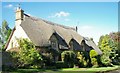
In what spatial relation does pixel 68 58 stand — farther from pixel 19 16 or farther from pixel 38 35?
pixel 19 16

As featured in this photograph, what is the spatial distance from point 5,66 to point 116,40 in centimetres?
3832

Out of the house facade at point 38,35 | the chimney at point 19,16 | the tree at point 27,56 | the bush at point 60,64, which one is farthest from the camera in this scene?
the chimney at point 19,16

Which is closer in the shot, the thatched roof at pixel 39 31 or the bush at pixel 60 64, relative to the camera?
the bush at pixel 60 64

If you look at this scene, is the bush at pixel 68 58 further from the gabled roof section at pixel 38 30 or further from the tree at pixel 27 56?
the tree at pixel 27 56

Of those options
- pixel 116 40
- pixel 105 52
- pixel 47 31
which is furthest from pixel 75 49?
pixel 116 40

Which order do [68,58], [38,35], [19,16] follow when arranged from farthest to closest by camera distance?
[19,16]
[38,35]
[68,58]

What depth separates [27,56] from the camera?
32594mm

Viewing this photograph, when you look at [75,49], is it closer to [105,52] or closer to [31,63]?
[105,52]

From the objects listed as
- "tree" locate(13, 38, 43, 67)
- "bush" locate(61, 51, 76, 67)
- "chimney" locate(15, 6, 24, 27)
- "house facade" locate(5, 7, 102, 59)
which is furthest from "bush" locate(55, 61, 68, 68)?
"chimney" locate(15, 6, 24, 27)

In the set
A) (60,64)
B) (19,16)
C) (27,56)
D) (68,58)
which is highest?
(19,16)

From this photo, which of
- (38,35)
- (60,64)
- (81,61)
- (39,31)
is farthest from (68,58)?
(39,31)

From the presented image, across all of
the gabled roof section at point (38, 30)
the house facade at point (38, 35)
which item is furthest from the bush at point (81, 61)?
the gabled roof section at point (38, 30)

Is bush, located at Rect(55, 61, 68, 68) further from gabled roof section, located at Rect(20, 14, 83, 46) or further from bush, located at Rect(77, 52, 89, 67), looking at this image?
gabled roof section, located at Rect(20, 14, 83, 46)

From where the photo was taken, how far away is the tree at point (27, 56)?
32688 mm
